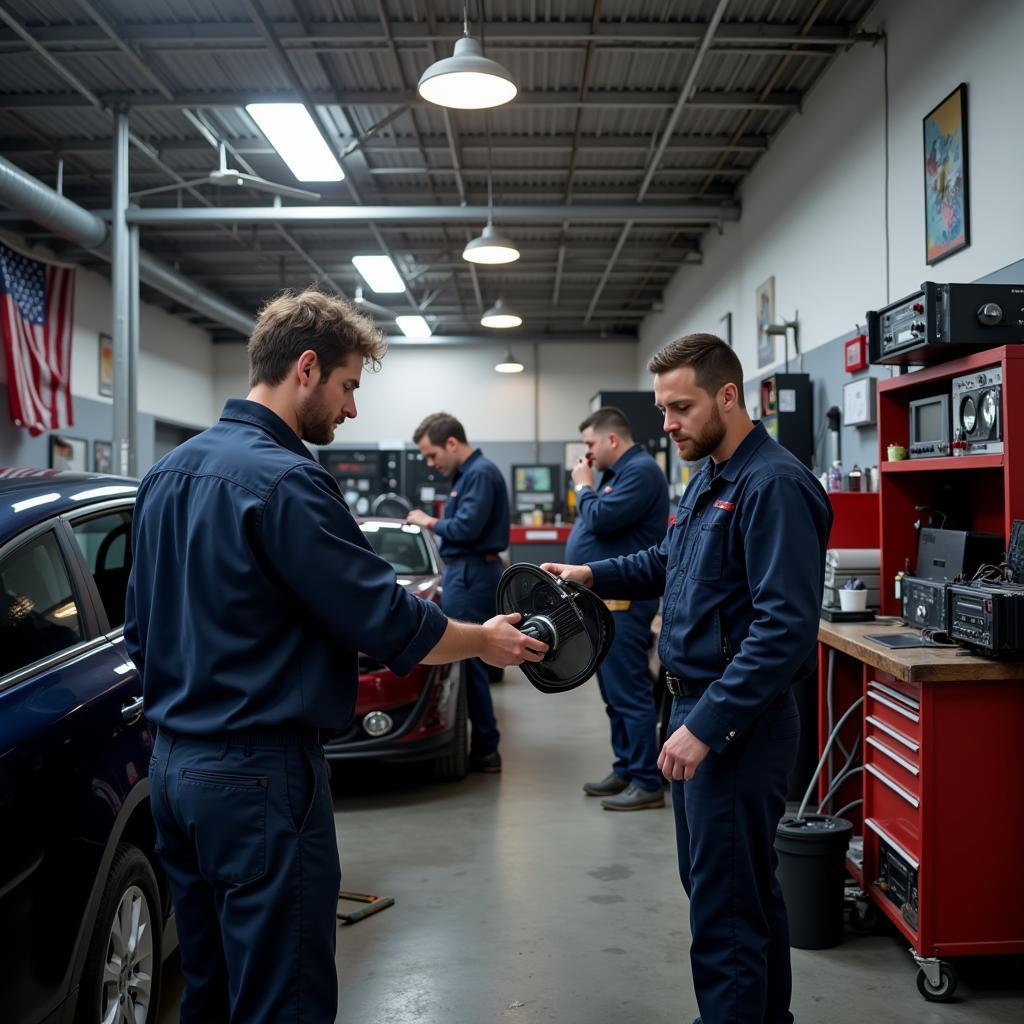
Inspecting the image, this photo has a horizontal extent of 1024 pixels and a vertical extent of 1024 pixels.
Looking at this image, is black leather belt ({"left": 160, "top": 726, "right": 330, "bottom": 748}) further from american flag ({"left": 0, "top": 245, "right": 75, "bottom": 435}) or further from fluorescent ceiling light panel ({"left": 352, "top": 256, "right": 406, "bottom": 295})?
fluorescent ceiling light panel ({"left": 352, "top": 256, "right": 406, "bottom": 295})

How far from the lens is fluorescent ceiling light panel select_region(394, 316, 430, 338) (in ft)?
40.8

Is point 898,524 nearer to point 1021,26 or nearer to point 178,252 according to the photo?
point 1021,26

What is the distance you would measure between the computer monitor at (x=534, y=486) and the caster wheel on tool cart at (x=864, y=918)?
11229 millimetres

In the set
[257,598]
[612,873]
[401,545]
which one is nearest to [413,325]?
[401,545]

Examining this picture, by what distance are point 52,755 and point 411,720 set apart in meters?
2.67

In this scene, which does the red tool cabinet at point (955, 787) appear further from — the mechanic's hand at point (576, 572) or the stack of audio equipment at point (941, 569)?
the mechanic's hand at point (576, 572)

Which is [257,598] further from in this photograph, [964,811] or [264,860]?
[964,811]

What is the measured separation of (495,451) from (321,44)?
30.5ft

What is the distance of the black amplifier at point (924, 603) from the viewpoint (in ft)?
9.59

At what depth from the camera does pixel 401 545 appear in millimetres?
5688

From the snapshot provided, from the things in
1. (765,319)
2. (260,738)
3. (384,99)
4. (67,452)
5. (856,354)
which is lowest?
(260,738)

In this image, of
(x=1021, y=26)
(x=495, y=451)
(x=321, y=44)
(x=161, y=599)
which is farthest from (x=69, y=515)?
(x=495, y=451)

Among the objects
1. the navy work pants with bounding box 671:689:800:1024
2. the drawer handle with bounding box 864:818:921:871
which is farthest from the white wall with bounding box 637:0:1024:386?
the navy work pants with bounding box 671:689:800:1024

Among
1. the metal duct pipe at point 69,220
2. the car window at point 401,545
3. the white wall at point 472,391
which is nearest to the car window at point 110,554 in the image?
the car window at point 401,545
